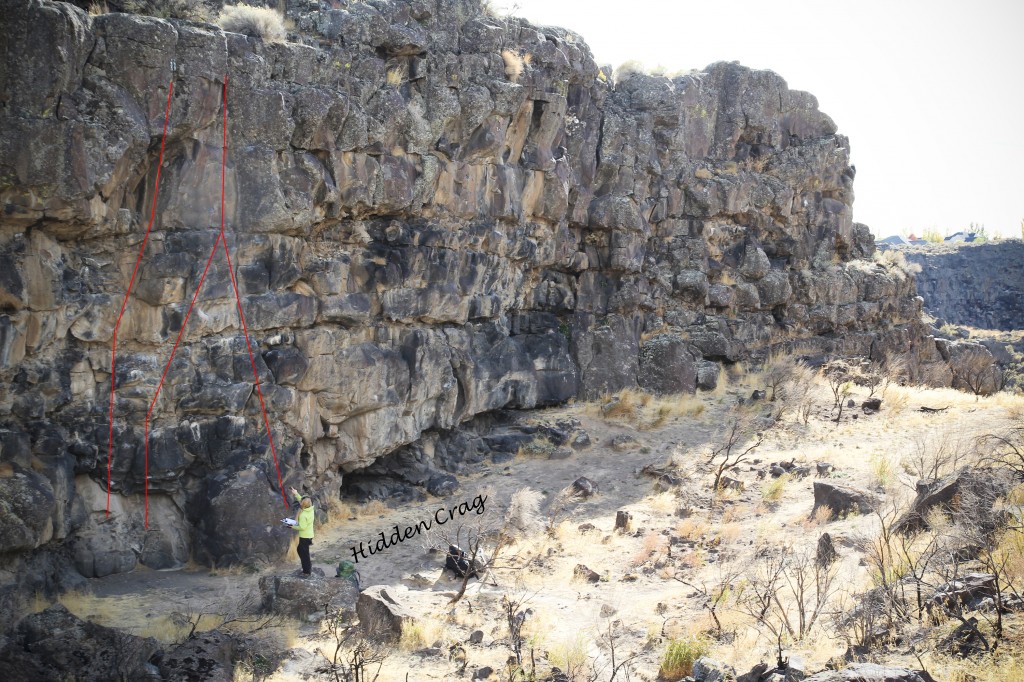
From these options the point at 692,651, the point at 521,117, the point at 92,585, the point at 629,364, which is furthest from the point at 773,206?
the point at 92,585

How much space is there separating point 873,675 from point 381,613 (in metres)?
6.70

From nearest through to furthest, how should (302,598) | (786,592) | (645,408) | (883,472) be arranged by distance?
(786,592), (302,598), (883,472), (645,408)

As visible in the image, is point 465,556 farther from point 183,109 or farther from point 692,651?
point 183,109

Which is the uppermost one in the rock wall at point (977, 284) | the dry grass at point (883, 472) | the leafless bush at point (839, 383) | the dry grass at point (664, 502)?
the rock wall at point (977, 284)

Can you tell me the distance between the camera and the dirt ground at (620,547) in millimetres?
11812

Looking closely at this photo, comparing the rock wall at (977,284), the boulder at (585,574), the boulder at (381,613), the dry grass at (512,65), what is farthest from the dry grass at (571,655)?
the rock wall at (977,284)

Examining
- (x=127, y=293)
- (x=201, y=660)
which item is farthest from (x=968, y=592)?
(x=127, y=293)

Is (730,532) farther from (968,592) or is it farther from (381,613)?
(381,613)

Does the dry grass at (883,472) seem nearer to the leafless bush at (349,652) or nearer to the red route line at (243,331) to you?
the leafless bush at (349,652)

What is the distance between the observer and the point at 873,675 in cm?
812

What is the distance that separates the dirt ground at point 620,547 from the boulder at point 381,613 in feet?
0.81

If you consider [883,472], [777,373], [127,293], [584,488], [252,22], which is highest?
[252,22]

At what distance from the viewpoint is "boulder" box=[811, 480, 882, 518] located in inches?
612

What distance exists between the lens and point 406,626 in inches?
478
